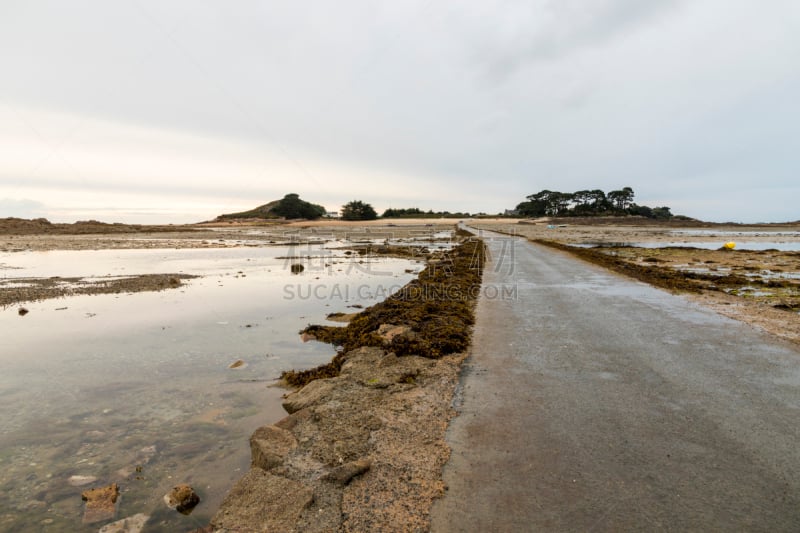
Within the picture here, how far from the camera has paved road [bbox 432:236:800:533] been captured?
10.4 feet

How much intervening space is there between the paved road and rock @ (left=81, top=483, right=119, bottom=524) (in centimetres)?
297

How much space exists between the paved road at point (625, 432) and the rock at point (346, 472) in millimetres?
833

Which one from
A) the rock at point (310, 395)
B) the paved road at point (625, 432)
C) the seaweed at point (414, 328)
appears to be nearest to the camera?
the paved road at point (625, 432)

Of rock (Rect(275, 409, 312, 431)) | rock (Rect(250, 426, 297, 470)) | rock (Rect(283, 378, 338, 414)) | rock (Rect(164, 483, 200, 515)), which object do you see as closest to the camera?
rock (Rect(164, 483, 200, 515))

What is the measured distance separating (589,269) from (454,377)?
16557 millimetres

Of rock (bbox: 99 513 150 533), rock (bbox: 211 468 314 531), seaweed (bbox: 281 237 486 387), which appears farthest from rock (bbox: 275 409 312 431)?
seaweed (bbox: 281 237 486 387)

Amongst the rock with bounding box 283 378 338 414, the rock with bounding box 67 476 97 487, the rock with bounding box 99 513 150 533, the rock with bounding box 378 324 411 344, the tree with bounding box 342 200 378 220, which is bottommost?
the rock with bounding box 99 513 150 533

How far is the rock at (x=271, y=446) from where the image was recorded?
389 centimetres

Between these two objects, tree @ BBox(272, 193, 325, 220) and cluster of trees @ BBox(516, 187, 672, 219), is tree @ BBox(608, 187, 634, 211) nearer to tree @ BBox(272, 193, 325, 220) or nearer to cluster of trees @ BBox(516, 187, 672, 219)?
cluster of trees @ BBox(516, 187, 672, 219)

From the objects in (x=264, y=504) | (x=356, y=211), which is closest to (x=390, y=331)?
(x=264, y=504)

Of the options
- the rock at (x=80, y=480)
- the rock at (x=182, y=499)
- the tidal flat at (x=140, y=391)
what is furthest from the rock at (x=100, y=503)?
the rock at (x=182, y=499)

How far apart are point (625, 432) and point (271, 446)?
3.90m

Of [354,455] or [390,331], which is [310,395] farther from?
[390,331]

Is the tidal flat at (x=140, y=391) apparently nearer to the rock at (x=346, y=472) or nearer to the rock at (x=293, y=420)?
the rock at (x=293, y=420)
